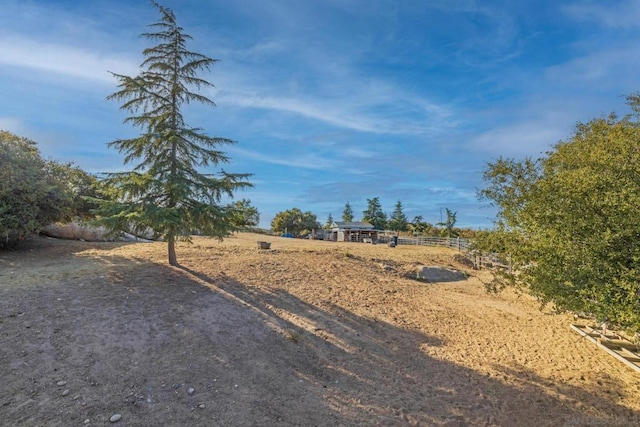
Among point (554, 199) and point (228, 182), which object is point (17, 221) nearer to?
point (228, 182)

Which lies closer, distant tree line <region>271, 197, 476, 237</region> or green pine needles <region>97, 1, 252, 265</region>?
green pine needles <region>97, 1, 252, 265</region>

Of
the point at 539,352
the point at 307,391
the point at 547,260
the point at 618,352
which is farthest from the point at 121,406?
the point at 618,352

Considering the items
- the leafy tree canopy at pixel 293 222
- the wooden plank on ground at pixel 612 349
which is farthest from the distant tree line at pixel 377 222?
the wooden plank on ground at pixel 612 349

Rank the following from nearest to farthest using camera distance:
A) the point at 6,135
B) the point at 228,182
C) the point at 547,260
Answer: the point at 547,260
the point at 228,182
the point at 6,135

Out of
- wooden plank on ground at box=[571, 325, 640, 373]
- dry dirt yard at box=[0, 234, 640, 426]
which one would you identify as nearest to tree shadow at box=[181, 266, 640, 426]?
dry dirt yard at box=[0, 234, 640, 426]

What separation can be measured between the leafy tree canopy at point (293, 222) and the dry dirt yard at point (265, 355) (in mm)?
48469

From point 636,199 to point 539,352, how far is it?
19.9ft

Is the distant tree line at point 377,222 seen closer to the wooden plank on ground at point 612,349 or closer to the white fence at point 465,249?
the white fence at point 465,249

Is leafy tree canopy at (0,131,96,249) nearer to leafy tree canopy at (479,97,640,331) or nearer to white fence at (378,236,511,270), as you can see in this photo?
leafy tree canopy at (479,97,640,331)

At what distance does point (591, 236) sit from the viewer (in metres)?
6.18

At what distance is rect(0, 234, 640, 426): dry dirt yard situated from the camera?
5.42 metres

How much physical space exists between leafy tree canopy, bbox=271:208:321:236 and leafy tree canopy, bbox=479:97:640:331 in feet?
175

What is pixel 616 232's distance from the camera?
5859mm

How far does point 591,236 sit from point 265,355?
22.8ft
